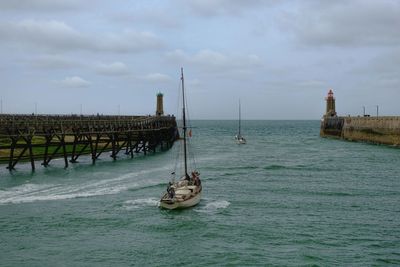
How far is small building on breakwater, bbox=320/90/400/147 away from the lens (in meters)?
86.8

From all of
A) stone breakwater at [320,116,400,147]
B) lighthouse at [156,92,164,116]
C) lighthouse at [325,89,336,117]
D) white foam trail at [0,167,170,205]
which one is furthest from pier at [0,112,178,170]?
lighthouse at [325,89,336,117]

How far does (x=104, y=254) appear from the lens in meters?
23.9

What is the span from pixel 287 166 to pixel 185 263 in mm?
37657

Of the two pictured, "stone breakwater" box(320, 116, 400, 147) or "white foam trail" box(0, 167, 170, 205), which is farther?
"stone breakwater" box(320, 116, 400, 147)

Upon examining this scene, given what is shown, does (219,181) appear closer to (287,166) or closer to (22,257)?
(287,166)

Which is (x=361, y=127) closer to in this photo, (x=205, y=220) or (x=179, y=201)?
(x=179, y=201)

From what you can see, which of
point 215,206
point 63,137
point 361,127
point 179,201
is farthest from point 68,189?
point 361,127

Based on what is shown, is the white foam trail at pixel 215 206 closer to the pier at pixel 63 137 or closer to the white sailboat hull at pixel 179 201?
the white sailboat hull at pixel 179 201

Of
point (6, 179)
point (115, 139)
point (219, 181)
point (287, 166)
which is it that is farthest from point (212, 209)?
point (115, 139)

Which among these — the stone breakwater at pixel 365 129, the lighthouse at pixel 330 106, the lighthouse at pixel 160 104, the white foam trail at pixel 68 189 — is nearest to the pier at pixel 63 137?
the white foam trail at pixel 68 189

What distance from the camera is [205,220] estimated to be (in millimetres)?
30031

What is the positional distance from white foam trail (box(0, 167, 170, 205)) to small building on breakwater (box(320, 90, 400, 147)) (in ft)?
178

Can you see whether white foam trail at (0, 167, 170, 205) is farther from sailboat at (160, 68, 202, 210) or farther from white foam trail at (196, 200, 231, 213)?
white foam trail at (196, 200, 231, 213)

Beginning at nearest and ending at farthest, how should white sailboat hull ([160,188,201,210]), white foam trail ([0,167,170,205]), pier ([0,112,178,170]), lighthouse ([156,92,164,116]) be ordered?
white sailboat hull ([160,188,201,210])
white foam trail ([0,167,170,205])
pier ([0,112,178,170])
lighthouse ([156,92,164,116])
